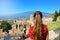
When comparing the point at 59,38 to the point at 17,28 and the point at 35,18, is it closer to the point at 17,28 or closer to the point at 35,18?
the point at 35,18

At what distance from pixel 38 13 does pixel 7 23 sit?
2073cm

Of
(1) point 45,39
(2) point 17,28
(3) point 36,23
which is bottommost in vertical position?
(2) point 17,28

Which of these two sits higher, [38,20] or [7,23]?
[38,20]

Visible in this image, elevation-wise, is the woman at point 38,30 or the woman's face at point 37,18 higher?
the woman's face at point 37,18

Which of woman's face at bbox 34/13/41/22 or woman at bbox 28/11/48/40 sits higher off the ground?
woman's face at bbox 34/13/41/22

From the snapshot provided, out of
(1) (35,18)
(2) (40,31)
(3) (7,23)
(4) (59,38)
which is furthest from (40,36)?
→ (3) (7,23)

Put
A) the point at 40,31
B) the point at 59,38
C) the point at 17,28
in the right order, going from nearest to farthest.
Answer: the point at 40,31
the point at 59,38
the point at 17,28

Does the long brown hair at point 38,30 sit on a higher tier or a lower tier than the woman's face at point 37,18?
lower

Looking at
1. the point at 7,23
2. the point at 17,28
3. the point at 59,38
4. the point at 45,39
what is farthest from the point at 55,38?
the point at 7,23

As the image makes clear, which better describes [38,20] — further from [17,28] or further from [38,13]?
[17,28]

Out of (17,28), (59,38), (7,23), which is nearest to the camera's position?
(59,38)

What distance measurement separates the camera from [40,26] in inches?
72.2

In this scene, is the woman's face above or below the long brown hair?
above

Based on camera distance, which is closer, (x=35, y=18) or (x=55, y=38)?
(x=35, y=18)
